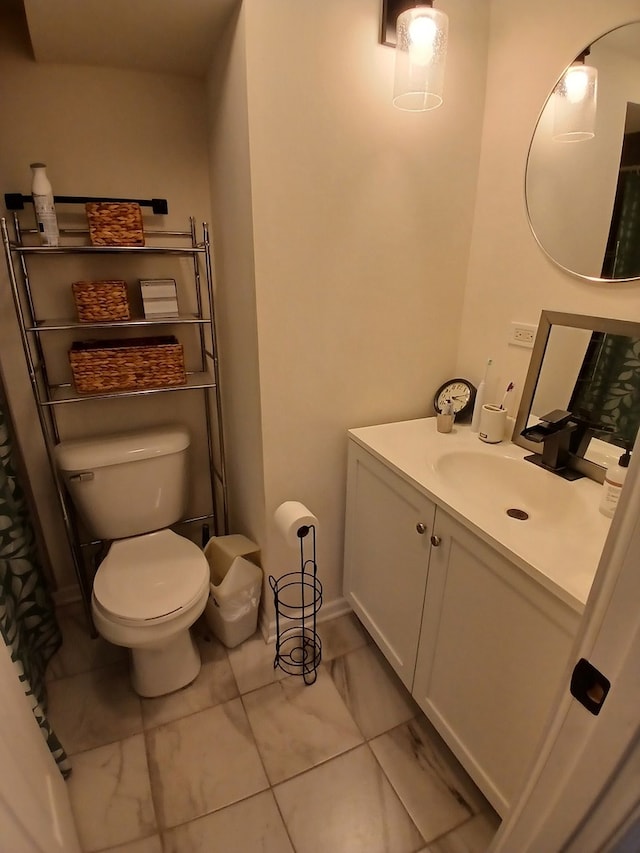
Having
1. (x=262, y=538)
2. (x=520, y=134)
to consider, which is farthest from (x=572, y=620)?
(x=520, y=134)

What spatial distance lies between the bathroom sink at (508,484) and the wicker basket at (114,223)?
4.18 feet

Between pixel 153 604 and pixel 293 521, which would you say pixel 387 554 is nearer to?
pixel 293 521

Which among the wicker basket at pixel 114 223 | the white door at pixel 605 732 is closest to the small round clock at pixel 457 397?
the white door at pixel 605 732

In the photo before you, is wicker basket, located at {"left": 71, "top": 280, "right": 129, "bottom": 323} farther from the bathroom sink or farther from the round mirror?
the round mirror

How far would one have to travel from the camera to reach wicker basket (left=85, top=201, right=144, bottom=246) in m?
1.47

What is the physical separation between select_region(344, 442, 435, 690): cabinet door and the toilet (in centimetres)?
59

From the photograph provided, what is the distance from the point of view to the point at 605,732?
1.87 ft

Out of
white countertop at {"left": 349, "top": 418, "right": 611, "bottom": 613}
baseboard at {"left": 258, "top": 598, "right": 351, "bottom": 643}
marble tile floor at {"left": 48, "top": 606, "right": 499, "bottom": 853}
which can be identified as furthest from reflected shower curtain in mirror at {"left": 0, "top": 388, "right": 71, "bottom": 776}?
white countertop at {"left": 349, "top": 418, "right": 611, "bottom": 613}

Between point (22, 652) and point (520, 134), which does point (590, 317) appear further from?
point (22, 652)

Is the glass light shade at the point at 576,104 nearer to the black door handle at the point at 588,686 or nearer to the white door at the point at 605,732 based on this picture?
the white door at the point at 605,732

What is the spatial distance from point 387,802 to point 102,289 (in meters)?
1.84

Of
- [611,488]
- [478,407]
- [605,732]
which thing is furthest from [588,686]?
[478,407]

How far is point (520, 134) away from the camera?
4.69 ft

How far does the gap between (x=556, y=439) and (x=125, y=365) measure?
1.45 metres
